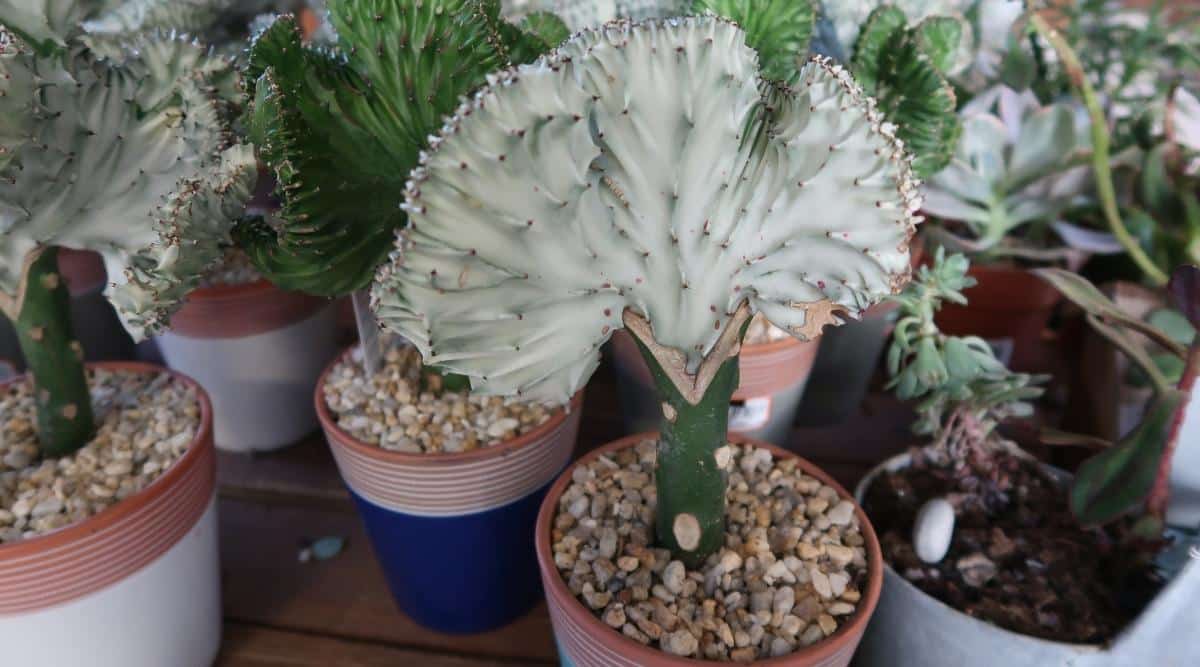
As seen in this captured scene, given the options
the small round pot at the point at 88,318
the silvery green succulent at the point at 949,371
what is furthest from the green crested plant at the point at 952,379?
the small round pot at the point at 88,318

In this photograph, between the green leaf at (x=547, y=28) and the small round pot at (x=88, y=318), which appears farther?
the small round pot at (x=88, y=318)

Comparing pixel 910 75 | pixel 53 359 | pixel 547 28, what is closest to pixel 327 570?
pixel 53 359

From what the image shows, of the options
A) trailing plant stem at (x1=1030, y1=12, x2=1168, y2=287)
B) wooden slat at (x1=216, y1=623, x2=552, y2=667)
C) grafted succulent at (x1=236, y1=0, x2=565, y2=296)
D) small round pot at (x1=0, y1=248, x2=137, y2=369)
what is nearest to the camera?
grafted succulent at (x1=236, y1=0, x2=565, y2=296)

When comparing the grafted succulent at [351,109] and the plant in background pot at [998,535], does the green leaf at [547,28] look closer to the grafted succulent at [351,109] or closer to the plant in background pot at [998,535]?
the grafted succulent at [351,109]

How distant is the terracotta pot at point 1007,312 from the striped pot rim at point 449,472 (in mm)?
528

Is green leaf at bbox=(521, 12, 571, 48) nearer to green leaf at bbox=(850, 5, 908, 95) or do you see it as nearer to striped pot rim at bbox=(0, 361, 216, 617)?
green leaf at bbox=(850, 5, 908, 95)

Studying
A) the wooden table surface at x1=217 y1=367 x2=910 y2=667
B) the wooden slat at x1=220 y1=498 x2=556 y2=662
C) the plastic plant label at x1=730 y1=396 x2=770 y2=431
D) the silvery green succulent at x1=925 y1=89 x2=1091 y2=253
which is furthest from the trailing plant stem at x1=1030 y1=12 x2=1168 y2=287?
the wooden slat at x1=220 y1=498 x2=556 y2=662

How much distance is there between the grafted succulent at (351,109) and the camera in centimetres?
48

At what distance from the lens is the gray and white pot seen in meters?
0.54

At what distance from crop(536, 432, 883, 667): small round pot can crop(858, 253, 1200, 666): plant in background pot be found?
6 cm

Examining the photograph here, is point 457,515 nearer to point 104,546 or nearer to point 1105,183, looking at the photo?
point 104,546

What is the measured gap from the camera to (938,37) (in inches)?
27.8

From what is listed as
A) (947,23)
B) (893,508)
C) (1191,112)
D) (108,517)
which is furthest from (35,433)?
(1191,112)

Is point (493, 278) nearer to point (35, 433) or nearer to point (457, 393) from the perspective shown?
point (457, 393)
